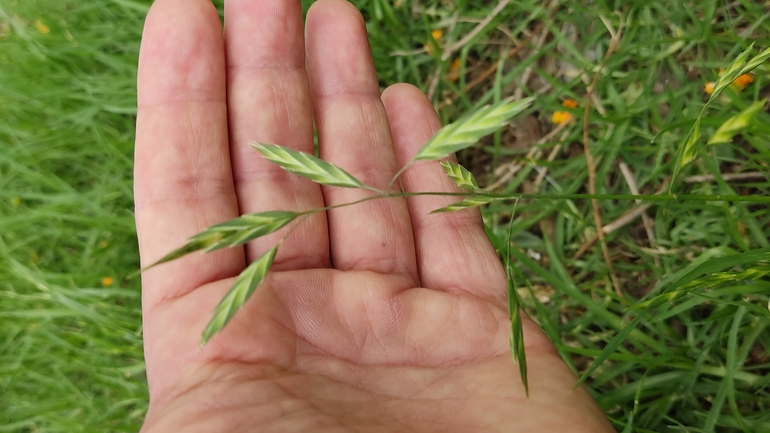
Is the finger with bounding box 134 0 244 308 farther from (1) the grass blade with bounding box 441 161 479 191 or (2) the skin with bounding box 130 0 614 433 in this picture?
(1) the grass blade with bounding box 441 161 479 191

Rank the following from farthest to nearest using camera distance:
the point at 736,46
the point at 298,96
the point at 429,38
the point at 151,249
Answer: the point at 429,38 → the point at 736,46 → the point at 298,96 → the point at 151,249

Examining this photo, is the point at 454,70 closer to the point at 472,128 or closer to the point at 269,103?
the point at 269,103

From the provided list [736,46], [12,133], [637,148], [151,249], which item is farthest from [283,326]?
[12,133]

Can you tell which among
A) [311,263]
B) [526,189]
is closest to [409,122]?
[311,263]

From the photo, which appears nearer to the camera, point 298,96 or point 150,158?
point 150,158

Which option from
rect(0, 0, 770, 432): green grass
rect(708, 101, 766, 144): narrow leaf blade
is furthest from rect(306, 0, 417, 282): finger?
rect(708, 101, 766, 144): narrow leaf blade

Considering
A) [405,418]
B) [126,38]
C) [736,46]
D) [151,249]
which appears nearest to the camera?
[405,418]

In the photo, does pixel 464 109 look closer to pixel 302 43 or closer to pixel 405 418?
pixel 302 43
